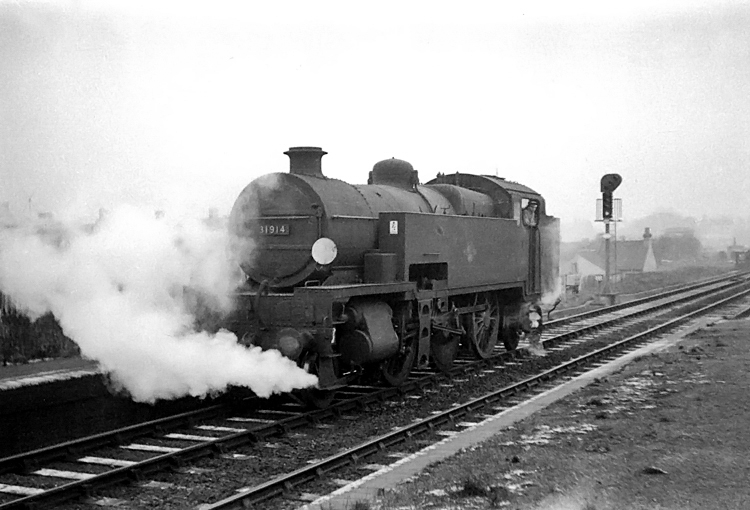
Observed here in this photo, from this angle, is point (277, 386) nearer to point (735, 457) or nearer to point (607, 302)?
point (735, 457)

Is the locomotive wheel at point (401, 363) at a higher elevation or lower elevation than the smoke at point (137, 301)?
lower

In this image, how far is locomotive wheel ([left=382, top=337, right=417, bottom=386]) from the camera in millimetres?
11055

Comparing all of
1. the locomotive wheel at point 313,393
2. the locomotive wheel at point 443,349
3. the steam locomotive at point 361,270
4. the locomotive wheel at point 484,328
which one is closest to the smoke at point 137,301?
the locomotive wheel at point 313,393

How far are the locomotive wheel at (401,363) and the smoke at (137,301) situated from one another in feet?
7.28

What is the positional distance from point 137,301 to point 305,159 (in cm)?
278

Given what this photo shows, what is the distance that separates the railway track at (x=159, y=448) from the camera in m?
6.51

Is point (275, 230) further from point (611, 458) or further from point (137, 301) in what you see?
point (611, 458)

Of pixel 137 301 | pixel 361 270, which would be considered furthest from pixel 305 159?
pixel 137 301

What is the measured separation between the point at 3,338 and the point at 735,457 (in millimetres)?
9301

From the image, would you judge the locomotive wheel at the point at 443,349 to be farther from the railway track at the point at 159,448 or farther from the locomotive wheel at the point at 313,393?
the locomotive wheel at the point at 313,393

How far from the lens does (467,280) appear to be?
1244cm

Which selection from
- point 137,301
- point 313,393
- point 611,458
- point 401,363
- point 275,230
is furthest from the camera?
point 401,363

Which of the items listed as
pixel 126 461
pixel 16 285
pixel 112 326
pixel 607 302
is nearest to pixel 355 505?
pixel 126 461

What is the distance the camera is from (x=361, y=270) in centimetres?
1052
